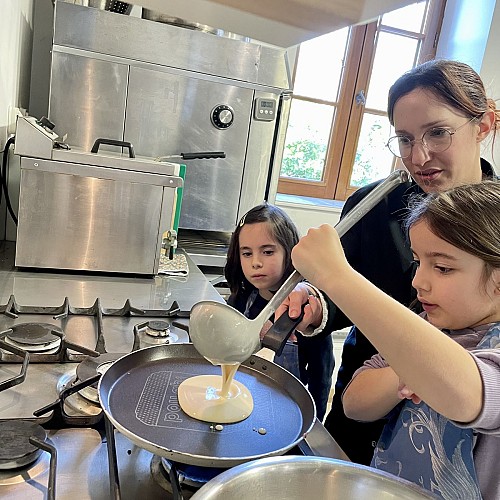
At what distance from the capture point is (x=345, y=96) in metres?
2.87

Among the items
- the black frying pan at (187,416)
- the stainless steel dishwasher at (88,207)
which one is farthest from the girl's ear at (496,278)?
the stainless steel dishwasher at (88,207)

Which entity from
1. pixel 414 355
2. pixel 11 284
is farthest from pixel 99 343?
pixel 414 355

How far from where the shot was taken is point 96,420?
656 millimetres

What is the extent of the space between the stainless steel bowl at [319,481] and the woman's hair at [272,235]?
71cm

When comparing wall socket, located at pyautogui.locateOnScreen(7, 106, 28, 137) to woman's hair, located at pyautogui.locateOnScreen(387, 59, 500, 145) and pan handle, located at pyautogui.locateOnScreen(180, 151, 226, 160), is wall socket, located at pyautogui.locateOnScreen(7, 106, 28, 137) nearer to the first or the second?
pan handle, located at pyautogui.locateOnScreen(180, 151, 226, 160)

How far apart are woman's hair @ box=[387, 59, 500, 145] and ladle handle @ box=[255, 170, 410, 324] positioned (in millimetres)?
163

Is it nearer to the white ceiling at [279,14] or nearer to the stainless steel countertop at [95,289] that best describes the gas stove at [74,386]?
the stainless steel countertop at [95,289]

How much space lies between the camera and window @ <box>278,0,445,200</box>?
2.81 meters

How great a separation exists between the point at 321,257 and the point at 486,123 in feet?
1.69

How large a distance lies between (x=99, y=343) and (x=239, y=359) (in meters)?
0.29

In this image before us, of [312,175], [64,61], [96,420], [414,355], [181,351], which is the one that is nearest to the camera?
[414,355]

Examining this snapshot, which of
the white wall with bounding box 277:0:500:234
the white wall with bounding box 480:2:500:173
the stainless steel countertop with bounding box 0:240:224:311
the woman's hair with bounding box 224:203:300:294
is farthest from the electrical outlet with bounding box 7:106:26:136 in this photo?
the white wall with bounding box 480:2:500:173

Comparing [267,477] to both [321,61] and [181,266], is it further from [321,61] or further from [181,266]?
[321,61]

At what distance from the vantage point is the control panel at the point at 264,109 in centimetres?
180
